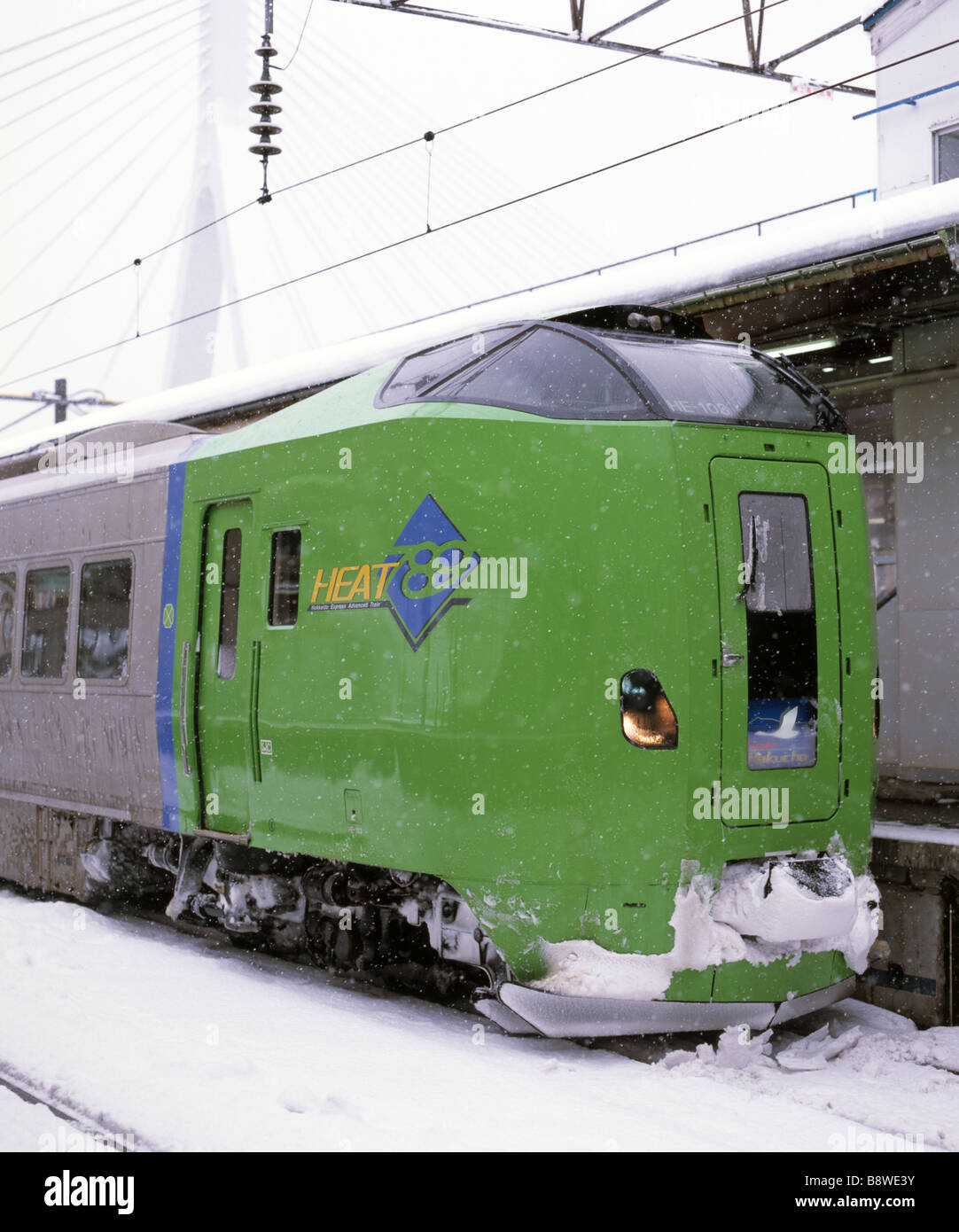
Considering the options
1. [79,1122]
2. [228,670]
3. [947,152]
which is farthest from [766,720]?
[947,152]

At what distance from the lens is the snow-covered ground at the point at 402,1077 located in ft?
15.9

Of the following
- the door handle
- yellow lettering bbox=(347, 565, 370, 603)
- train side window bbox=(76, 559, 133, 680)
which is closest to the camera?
yellow lettering bbox=(347, 565, 370, 603)

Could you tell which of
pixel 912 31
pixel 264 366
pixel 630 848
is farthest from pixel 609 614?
pixel 912 31

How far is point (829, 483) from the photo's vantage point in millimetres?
6574

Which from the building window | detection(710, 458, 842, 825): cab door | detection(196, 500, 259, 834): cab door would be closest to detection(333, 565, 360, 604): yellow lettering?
detection(196, 500, 259, 834): cab door

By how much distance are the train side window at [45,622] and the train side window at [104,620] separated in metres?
0.35

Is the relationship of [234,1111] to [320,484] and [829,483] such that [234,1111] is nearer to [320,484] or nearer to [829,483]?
[320,484]

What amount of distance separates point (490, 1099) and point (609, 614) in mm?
2025

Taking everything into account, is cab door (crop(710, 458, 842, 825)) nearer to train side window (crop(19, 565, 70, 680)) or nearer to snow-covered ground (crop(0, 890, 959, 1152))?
snow-covered ground (crop(0, 890, 959, 1152))

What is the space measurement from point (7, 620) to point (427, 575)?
19.1 ft

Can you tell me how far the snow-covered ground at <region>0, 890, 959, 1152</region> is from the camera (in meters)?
4.84

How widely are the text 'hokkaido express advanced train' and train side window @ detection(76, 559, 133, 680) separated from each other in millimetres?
1548

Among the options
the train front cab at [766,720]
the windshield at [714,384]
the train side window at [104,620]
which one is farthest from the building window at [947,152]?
the train side window at [104,620]

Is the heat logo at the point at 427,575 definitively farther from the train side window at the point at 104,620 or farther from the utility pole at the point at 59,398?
the utility pole at the point at 59,398
